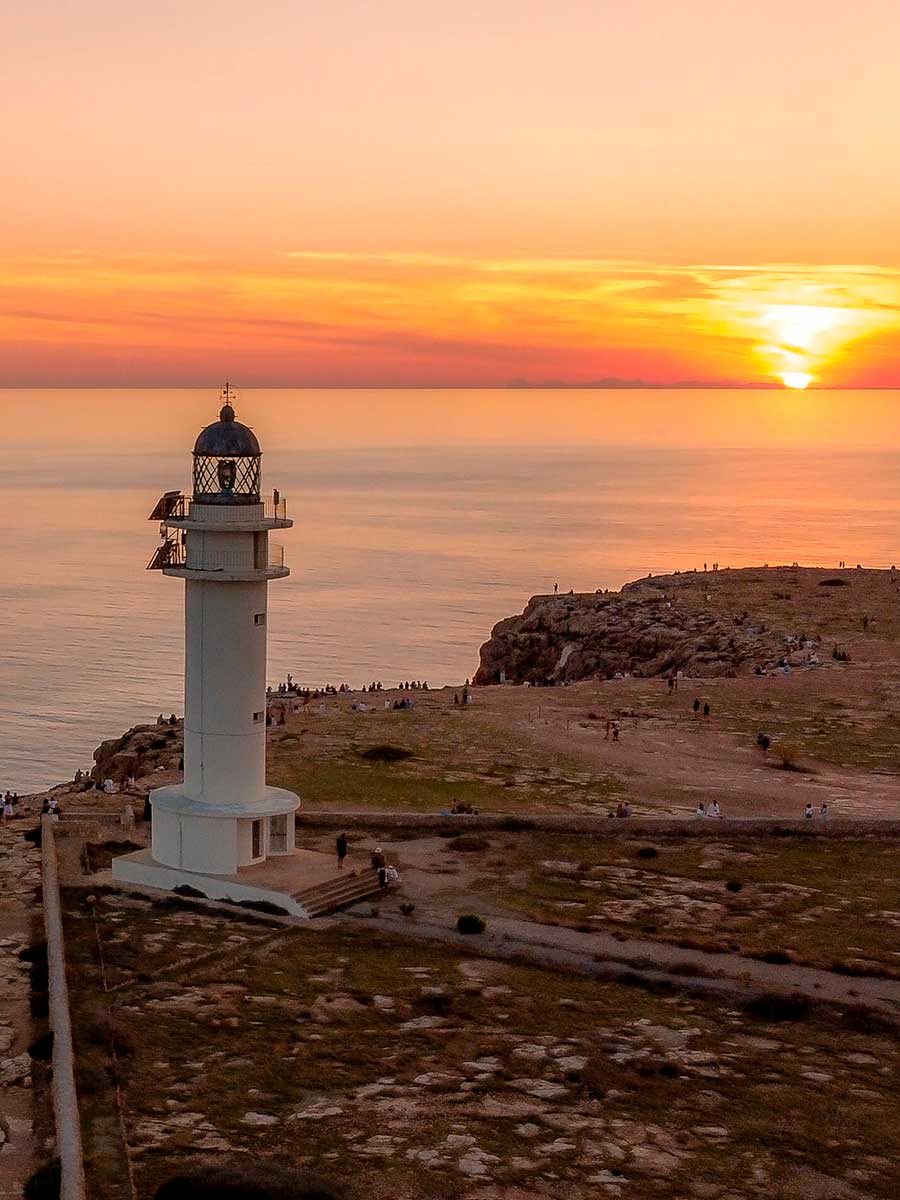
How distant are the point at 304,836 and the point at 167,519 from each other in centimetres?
849

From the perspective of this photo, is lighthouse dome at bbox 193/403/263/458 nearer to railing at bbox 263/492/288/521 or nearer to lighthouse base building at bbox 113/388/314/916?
lighthouse base building at bbox 113/388/314/916

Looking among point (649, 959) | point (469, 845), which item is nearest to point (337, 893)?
point (469, 845)

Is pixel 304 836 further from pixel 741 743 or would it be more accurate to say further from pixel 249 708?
pixel 741 743

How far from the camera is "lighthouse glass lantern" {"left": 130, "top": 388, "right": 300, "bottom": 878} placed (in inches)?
1136

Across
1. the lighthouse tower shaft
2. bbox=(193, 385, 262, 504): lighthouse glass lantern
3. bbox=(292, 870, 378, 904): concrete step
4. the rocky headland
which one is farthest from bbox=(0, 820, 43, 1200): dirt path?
the rocky headland

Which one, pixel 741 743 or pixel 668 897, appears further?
pixel 741 743

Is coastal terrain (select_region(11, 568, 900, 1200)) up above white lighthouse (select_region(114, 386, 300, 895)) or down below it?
below

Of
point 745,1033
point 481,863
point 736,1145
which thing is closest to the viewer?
point 736,1145

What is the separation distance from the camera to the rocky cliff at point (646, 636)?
61375mm

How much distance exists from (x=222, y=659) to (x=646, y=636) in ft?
129

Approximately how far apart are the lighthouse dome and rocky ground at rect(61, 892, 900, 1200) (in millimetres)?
9269

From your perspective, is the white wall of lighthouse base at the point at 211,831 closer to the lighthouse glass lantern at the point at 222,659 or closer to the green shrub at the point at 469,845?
the lighthouse glass lantern at the point at 222,659

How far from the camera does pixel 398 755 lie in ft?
138

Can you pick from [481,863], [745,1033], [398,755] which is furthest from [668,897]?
[398,755]
